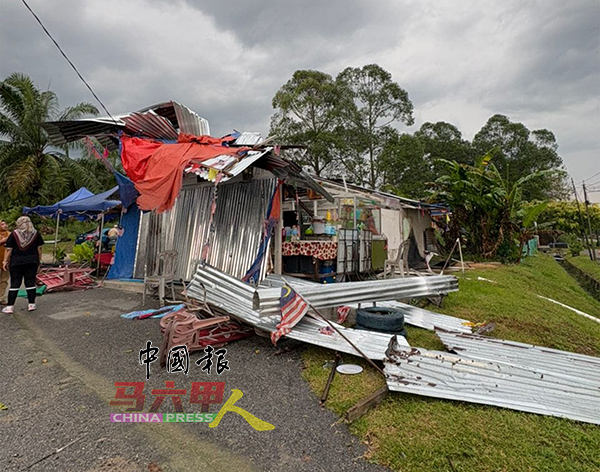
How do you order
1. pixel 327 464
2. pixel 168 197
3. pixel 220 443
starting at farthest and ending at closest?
pixel 168 197 < pixel 220 443 < pixel 327 464

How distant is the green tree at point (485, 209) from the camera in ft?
46.5

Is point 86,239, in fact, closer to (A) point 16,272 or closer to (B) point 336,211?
(A) point 16,272

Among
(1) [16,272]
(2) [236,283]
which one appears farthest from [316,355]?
(1) [16,272]

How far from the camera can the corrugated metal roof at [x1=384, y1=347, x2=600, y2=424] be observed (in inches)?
117

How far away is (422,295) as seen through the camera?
5918 mm

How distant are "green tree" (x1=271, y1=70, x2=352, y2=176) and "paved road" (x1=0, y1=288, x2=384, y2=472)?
66.7 feet

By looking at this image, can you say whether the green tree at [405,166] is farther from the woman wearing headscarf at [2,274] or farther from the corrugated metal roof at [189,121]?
the woman wearing headscarf at [2,274]

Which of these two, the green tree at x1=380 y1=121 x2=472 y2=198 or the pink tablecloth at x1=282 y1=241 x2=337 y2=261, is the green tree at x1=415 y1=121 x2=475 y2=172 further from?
the pink tablecloth at x1=282 y1=241 x2=337 y2=261

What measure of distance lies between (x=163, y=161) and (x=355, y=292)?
4562mm

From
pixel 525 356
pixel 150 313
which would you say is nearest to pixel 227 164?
pixel 150 313

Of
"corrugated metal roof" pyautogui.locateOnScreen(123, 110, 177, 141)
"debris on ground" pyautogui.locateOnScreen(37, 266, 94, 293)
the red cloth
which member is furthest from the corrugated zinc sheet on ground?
"debris on ground" pyautogui.locateOnScreen(37, 266, 94, 293)

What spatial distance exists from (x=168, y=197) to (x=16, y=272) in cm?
297

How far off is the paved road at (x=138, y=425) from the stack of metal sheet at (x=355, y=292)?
674mm

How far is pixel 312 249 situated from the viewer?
793 cm
